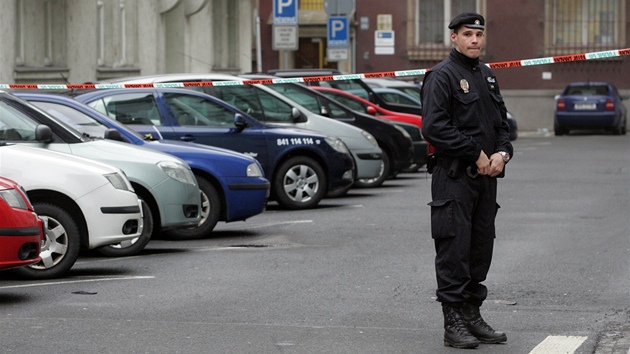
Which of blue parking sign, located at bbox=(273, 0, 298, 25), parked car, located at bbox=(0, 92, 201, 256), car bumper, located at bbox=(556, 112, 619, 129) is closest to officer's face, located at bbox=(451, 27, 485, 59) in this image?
parked car, located at bbox=(0, 92, 201, 256)

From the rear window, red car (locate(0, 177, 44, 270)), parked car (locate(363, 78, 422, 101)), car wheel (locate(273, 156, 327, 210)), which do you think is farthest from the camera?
the rear window

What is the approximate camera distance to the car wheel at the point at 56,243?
10719mm

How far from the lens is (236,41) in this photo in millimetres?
36219

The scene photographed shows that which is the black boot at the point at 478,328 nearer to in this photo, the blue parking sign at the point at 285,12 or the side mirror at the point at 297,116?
the side mirror at the point at 297,116

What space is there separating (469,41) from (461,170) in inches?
26.9

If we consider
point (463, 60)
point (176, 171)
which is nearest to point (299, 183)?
point (176, 171)

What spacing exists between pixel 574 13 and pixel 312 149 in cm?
2917

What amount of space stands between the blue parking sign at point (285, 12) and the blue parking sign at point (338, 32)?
11.8 feet

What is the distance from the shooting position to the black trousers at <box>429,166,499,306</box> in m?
7.83

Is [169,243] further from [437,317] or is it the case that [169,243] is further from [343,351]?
[343,351]

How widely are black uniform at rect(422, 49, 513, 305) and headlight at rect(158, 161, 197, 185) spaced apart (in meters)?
4.86

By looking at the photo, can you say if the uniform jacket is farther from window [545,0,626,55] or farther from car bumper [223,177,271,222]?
window [545,0,626,55]

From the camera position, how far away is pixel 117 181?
1110cm

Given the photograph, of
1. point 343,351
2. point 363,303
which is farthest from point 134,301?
point 343,351
